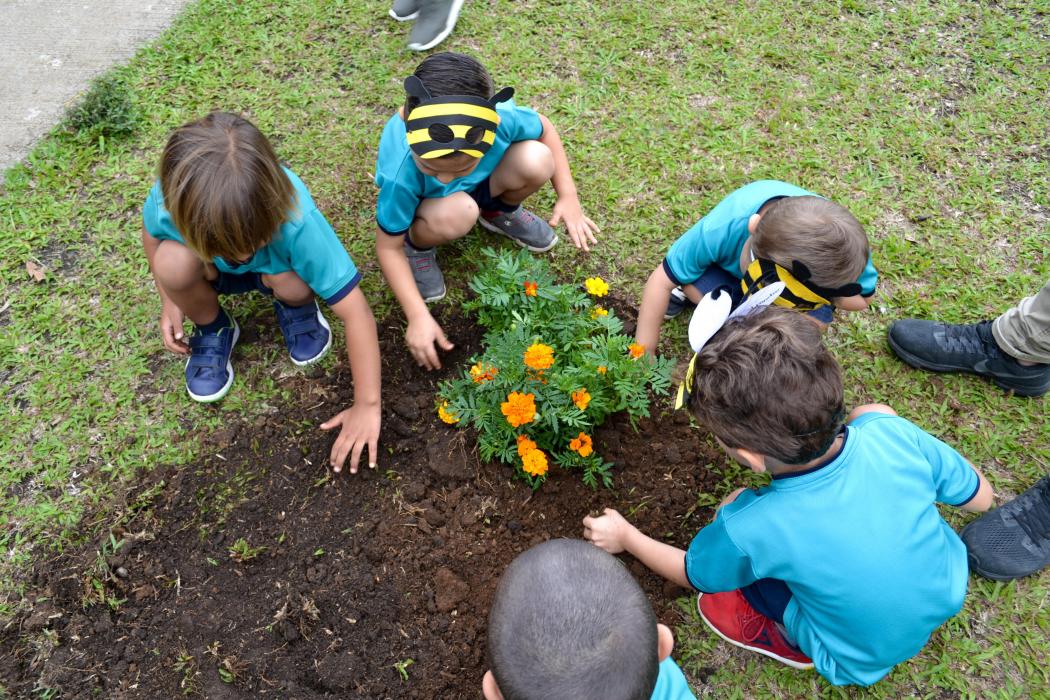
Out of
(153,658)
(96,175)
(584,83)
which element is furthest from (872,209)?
(96,175)

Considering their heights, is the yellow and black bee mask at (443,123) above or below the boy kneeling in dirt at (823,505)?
above

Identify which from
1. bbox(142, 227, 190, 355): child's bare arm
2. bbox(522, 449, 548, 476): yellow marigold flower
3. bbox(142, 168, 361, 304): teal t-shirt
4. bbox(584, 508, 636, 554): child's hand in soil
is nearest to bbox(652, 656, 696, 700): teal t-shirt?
bbox(584, 508, 636, 554): child's hand in soil

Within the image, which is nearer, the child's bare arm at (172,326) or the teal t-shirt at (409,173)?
the teal t-shirt at (409,173)

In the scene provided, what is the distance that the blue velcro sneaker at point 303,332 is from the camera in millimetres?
2943

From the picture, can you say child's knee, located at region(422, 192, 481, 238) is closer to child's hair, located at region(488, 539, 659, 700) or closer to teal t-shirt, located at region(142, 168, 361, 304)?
teal t-shirt, located at region(142, 168, 361, 304)

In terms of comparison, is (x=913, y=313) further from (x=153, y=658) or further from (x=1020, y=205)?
(x=153, y=658)

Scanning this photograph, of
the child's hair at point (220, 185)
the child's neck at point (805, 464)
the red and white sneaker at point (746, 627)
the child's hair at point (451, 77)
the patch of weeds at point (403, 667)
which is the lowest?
the patch of weeds at point (403, 667)

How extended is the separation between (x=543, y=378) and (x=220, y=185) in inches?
48.4

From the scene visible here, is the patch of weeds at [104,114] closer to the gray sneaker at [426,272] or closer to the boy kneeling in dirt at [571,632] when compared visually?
the gray sneaker at [426,272]

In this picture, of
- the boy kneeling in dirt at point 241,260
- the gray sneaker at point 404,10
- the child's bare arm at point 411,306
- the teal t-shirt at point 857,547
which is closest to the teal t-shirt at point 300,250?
the boy kneeling in dirt at point 241,260

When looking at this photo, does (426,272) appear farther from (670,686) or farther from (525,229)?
(670,686)

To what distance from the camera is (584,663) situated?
139 cm

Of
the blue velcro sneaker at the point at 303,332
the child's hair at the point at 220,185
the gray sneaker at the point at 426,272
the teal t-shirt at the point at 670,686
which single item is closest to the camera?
the teal t-shirt at the point at 670,686

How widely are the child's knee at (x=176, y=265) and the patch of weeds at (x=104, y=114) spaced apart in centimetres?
163
